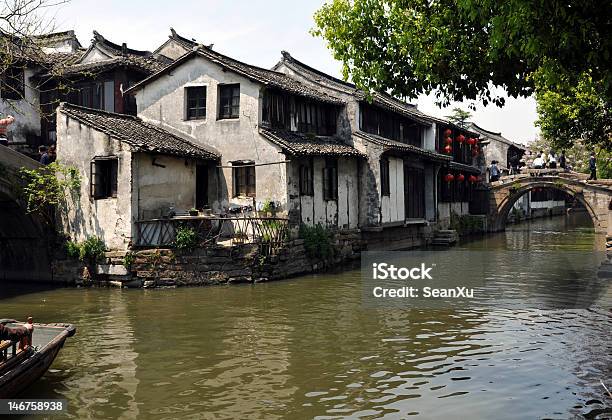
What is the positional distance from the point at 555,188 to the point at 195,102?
27.5m

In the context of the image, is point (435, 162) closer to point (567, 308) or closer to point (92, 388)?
point (567, 308)

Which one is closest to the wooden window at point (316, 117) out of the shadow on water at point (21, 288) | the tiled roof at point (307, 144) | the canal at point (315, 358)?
the tiled roof at point (307, 144)

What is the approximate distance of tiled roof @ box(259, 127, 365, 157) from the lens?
2183 cm

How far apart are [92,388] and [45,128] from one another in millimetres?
21379

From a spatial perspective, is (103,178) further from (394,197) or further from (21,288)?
(394,197)

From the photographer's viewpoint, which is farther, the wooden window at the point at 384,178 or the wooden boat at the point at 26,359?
the wooden window at the point at 384,178

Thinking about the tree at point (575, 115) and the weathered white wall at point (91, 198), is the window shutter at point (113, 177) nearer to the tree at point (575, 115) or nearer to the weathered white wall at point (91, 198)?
the weathered white wall at point (91, 198)

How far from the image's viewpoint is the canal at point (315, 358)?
28.3ft

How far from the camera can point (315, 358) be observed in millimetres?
11055

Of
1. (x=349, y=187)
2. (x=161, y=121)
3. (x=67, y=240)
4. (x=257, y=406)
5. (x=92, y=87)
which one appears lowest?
(x=257, y=406)

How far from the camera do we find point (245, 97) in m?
22.6

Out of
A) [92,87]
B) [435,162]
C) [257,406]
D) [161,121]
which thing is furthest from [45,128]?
[257,406]

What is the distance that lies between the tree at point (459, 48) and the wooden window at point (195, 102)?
11.6m

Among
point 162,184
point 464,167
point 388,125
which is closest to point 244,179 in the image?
point 162,184
